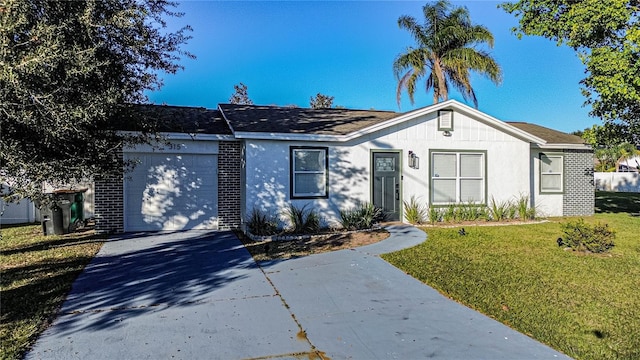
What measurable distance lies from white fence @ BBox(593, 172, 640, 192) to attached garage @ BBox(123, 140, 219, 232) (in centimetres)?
3381

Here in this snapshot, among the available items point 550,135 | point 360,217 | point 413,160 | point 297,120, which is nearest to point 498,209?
point 413,160

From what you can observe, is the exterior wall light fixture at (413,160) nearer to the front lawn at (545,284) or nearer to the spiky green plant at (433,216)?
the spiky green plant at (433,216)

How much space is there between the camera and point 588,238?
7.54m

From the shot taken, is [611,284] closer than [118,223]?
Yes

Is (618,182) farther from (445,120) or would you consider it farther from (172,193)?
(172,193)

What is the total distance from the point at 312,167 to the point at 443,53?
50.4ft

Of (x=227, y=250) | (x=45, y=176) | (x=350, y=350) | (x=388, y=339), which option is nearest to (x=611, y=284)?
(x=388, y=339)

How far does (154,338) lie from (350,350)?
1974 millimetres

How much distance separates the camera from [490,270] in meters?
6.30

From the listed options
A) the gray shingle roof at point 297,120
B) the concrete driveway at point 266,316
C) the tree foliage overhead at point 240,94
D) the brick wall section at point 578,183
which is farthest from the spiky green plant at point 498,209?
the tree foliage overhead at point 240,94

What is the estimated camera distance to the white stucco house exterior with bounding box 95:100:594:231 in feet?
33.5

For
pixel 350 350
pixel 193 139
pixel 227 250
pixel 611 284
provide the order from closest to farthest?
1. pixel 350 350
2. pixel 611 284
3. pixel 227 250
4. pixel 193 139

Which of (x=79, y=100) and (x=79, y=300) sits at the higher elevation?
(x=79, y=100)

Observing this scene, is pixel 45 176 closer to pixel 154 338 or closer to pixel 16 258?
pixel 16 258
